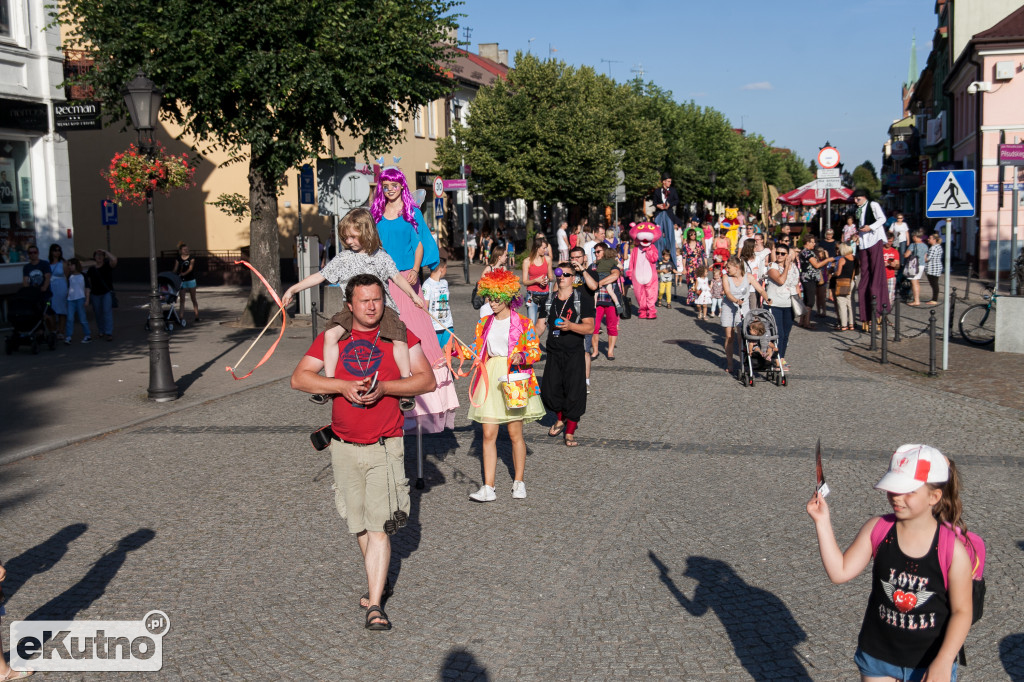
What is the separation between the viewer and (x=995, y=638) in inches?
193

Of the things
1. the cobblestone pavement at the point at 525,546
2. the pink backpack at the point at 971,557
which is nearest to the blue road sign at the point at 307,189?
the cobblestone pavement at the point at 525,546

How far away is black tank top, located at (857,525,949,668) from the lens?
3.26m

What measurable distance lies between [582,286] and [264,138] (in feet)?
30.6

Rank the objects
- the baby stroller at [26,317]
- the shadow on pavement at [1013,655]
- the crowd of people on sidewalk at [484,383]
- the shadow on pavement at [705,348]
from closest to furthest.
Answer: the crowd of people on sidewalk at [484,383], the shadow on pavement at [1013,655], the shadow on pavement at [705,348], the baby stroller at [26,317]

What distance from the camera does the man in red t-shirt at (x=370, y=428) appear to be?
5.03m

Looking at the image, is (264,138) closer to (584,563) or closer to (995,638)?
(584,563)

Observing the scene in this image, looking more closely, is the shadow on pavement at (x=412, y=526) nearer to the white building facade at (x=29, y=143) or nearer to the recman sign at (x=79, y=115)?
the recman sign at (x=79, y=115)

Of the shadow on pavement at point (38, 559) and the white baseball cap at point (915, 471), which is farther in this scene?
the shadow on pavement at point (38, 559)

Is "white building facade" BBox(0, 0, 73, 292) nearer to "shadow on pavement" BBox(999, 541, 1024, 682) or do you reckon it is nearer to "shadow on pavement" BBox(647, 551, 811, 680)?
"shadow on pavement" BBox(647, 551, 811, 680)

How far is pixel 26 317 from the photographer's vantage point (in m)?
16.1

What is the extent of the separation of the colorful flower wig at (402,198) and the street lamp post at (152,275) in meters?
5.01

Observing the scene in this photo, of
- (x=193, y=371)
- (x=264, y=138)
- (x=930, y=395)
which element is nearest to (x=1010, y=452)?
(x=930, y=395)

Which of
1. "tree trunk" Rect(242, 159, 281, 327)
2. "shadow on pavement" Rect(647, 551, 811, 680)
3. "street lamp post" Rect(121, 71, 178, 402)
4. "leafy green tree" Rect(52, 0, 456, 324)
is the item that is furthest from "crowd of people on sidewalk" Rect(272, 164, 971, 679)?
"tree trunk" Rect(242, 159, 281, 327)

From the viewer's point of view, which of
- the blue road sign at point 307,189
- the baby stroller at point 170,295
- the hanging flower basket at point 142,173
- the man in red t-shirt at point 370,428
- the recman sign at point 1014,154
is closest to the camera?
the man in red t-shirt at point 370,428
